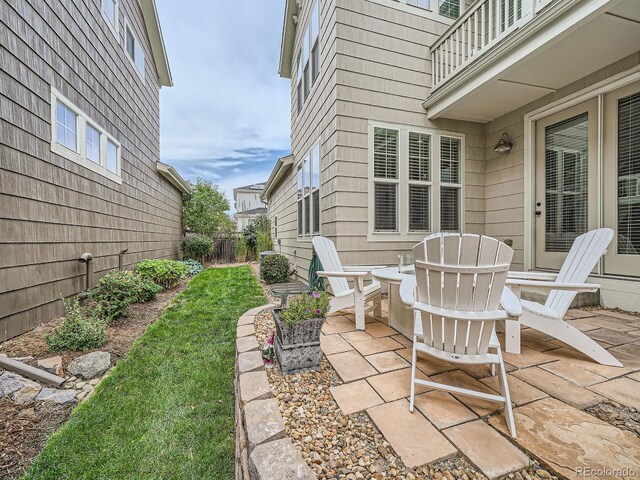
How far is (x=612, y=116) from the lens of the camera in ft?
11.3

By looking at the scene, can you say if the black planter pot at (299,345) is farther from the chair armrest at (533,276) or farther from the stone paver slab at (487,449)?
the chair armrest at (533,276)

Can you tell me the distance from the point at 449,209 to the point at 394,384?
3.70 meters

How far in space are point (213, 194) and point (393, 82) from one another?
35.6 feet

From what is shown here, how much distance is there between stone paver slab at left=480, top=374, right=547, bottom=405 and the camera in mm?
1701

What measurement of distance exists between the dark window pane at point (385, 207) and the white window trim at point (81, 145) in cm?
439

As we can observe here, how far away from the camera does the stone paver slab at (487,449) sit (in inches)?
47.7

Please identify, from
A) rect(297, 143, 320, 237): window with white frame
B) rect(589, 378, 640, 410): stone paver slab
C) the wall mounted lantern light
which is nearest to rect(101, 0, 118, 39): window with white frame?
rect(297, 143, 320, 237): window with white frame

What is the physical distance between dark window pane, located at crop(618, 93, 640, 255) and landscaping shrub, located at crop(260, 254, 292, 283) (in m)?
5.48

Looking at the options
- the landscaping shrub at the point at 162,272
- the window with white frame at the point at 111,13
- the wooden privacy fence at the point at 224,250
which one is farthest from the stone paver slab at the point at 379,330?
the wooden privacy fence at the point at 224,250

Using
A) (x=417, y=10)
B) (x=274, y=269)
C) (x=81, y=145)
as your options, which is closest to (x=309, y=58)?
(x=417, y=10)

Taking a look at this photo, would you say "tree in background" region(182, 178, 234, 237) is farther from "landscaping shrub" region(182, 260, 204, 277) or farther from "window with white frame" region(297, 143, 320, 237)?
"window with white frame" region(297, 143, 320, 237)

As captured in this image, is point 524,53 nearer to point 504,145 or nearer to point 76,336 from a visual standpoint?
point 504,145

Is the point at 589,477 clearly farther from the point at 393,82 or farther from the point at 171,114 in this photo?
the point at 171,114

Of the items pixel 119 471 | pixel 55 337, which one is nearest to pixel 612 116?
pixel 119 471
